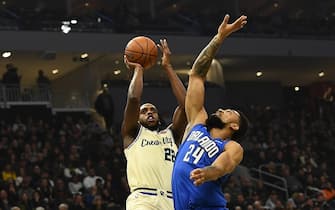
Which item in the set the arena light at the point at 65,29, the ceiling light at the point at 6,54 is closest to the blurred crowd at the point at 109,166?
the ceiling light at the point at 6,54

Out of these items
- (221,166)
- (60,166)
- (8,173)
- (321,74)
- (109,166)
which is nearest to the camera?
(221,166)

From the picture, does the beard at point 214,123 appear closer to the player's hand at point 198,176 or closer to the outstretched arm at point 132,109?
the player's hand at point 198,176

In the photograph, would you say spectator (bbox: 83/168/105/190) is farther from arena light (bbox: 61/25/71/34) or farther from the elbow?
the elbow

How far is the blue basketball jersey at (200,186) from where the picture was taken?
6766 mm

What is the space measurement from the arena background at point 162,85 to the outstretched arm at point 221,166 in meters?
11.1

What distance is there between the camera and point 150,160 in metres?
8.11

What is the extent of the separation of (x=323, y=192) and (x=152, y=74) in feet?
34.7

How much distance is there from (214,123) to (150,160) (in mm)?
1303

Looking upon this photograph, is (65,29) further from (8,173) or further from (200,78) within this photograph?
(200,78)

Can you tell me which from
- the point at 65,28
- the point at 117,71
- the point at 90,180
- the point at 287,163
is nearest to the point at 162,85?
A: the point at 117,71

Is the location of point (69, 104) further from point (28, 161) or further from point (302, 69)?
point (302, 69)

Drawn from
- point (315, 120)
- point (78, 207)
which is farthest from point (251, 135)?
point (78, 207)

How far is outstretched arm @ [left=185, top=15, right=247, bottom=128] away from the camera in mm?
7165

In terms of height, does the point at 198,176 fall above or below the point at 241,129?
below
